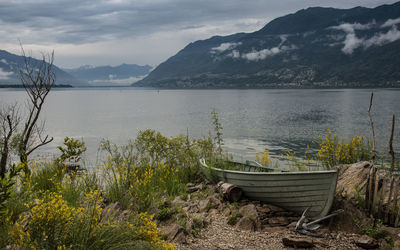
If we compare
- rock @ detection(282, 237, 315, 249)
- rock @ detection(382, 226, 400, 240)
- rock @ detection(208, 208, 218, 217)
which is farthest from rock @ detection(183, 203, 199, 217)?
rock @ detection(382, 226, 400, 240)

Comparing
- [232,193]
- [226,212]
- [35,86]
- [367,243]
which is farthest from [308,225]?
[35,86]

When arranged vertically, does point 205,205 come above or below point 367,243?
above

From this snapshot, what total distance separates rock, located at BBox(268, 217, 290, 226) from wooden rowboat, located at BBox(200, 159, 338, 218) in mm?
417

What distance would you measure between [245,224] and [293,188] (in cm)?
155

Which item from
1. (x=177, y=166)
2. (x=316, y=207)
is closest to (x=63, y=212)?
(x=316, y=207)

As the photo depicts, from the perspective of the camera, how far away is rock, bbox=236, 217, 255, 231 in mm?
7539

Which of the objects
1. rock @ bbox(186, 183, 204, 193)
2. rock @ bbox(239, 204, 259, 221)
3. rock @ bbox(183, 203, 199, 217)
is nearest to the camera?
rock @ bbox(239, 204, 259, 221)

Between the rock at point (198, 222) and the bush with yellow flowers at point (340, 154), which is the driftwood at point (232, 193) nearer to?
the rock at point (198, 222)

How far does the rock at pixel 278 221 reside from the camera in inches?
315

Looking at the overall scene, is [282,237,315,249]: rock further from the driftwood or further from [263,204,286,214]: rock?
the driftwood

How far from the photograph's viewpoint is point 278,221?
8094mm

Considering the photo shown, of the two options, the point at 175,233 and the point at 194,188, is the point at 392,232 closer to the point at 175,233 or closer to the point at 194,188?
the point at 175,233

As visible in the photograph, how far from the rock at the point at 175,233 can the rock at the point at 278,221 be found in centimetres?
254

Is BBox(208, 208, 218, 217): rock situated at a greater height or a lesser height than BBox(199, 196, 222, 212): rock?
lesser
